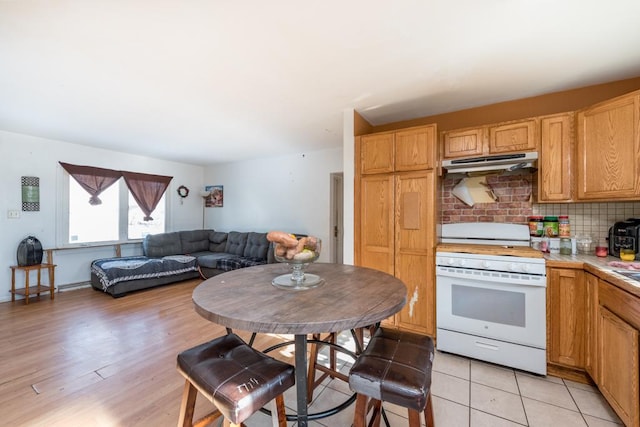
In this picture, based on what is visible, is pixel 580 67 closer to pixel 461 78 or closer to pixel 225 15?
pixel 461 78

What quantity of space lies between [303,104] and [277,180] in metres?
2.69

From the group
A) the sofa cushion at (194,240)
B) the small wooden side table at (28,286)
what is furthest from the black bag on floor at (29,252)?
the sofa cushion at (194,240)

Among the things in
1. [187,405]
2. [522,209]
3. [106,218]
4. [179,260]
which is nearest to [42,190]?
[106,218]

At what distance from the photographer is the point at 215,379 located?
1023 mm

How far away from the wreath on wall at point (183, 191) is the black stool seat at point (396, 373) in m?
5.77

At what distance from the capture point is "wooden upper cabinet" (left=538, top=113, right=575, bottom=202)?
2.18 m

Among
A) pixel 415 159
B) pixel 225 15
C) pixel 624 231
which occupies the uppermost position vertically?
pixel 225 15

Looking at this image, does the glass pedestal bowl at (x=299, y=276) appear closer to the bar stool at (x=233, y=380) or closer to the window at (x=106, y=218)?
the bar stool at (x=233, y=380)

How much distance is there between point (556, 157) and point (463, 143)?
0.72 meters

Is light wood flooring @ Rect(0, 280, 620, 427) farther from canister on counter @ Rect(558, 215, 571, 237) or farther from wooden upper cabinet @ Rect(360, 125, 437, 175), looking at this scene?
wooden upper cabinet @ Rect(360, 125, 437, 175)

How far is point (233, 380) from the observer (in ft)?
3.31

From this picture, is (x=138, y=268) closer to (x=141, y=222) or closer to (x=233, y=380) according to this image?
(x=141, y=222)

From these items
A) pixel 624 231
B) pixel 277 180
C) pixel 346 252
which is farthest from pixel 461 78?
pixel 277 180

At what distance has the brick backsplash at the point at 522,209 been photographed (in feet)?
7.41
